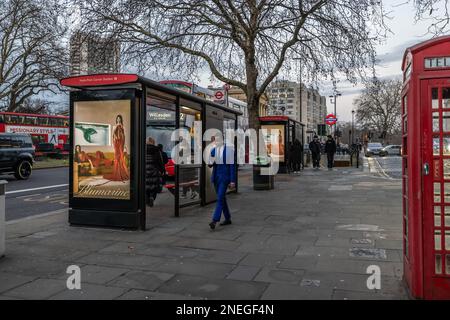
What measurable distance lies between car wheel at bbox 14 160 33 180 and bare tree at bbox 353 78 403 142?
7246cm

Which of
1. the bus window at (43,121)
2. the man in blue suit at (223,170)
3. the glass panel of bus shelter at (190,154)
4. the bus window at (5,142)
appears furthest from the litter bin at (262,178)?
the bus window at (43,121)

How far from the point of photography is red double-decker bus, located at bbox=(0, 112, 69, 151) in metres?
31.8

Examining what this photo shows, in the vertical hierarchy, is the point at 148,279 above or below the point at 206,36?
below

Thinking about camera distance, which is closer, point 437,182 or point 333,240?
point 437,182

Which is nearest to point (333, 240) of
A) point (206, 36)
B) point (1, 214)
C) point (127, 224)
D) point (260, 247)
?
point (260, 247)

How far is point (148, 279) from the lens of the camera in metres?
4.78

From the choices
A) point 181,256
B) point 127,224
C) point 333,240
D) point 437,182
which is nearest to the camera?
point 437,182

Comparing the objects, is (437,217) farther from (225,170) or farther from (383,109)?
(383,109)

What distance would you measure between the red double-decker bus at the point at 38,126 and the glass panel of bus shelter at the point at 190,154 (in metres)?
23.8

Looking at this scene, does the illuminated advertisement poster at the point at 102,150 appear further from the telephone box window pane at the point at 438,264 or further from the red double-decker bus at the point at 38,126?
the red double-decker bus at the point at 38,126

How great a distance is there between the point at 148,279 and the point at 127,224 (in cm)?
294

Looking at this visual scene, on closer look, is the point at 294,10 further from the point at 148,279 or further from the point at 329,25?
the point at 148,279

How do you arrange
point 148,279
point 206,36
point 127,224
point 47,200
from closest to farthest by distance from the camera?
point 148,279 < point 127,224 < point 47,200 < point 206,36

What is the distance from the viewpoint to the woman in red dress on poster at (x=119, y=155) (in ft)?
25.5
